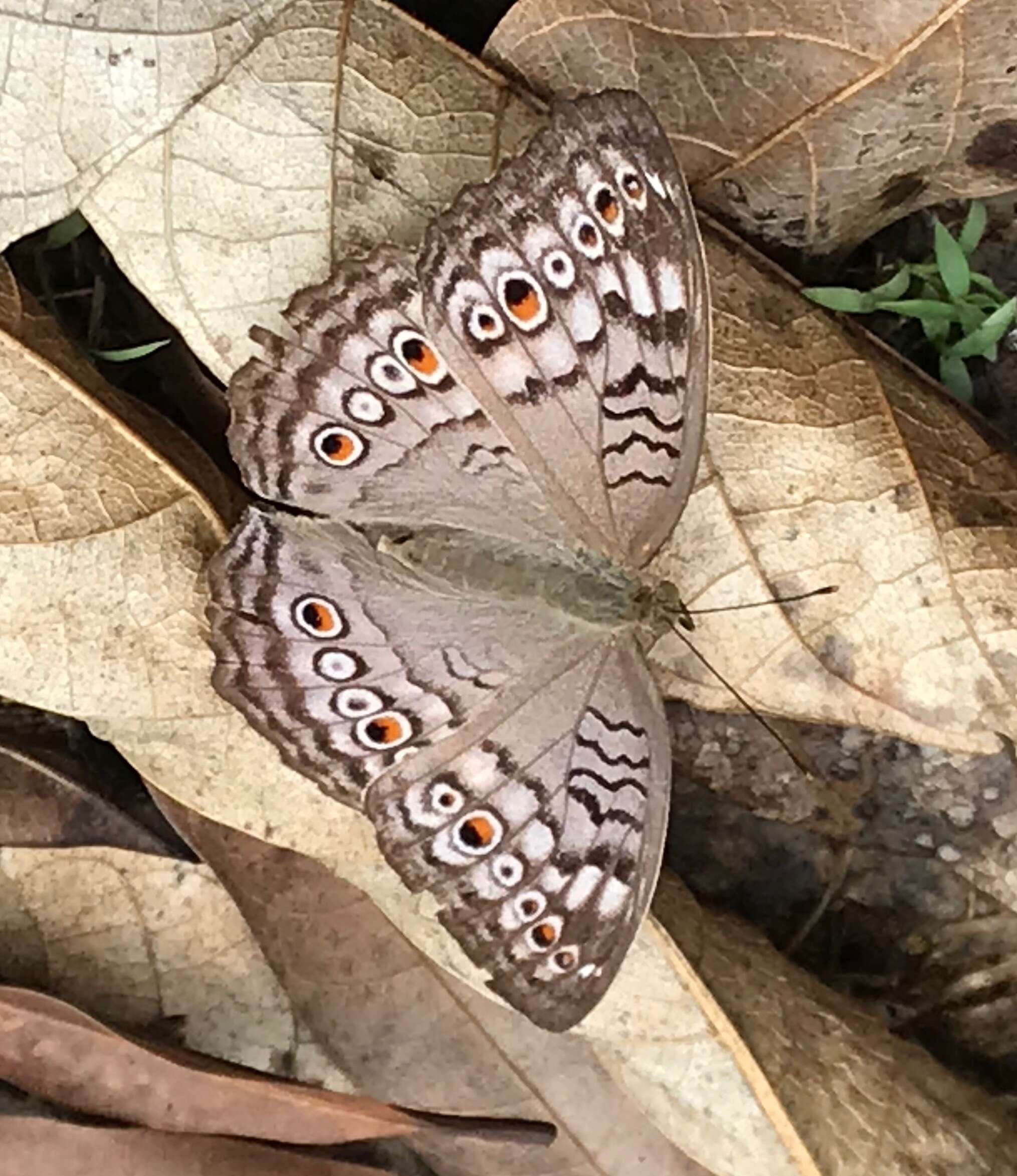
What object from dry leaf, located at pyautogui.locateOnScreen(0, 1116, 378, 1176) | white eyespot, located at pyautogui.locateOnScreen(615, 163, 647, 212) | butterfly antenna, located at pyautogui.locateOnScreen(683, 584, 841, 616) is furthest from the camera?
dry leaf, located at pyautogui.locateOnScreen(0, 1116, 378, 1176)

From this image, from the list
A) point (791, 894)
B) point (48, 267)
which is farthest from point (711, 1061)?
point (48, 267)

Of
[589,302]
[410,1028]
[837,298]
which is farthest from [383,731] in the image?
[837,298]

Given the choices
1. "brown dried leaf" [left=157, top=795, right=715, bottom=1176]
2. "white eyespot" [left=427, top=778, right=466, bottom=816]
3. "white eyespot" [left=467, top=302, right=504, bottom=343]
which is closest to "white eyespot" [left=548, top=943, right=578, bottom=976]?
"white eyespot" [left=427, top=778, right=466, bottom=816]

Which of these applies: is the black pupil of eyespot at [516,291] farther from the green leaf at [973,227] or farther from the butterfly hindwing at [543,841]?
the green leaf at [973,227]

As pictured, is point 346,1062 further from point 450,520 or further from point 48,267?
point 48,267

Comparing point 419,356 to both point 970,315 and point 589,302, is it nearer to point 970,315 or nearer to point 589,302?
point 589,302

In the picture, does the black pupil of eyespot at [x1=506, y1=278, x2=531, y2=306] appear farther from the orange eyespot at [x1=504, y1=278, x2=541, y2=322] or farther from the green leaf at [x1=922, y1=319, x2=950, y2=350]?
the green leaf at [x1=922, y1=319, x2=950, y2=350]
